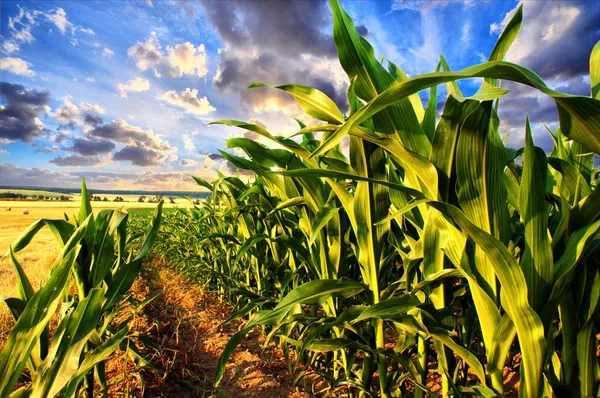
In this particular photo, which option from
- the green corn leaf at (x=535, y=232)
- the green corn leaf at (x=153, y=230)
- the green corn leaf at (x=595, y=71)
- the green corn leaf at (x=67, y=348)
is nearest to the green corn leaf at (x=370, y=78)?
the green corn leaf at (x=535, y=232)

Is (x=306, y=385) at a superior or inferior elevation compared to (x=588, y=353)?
inferior

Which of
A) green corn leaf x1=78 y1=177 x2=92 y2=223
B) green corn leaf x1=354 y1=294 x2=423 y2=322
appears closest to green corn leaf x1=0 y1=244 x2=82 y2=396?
green corn leaf x1=78 y1=177 x2=92 y2=223

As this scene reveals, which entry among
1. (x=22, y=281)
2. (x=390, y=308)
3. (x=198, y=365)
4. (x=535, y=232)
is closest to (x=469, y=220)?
(x=535, y=232)

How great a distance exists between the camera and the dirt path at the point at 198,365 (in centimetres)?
140

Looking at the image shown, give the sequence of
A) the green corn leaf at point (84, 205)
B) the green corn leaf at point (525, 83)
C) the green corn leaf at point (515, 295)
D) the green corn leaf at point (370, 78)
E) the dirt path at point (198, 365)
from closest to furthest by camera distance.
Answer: the green corn leaf at point (525, 83)
the green corn leaf at point (515, 295)
the green corn leaf at point (370, 78)
the green corn leaf at point (84, 205)
the dirt path at point (198, 365)

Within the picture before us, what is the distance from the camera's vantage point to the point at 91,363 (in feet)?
2.45

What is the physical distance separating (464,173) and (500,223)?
0.45 feet

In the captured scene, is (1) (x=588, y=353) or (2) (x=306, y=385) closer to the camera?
(1) (x=588, y=353)

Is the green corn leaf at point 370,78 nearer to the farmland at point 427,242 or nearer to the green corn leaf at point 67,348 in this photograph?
the farmland at point 427,242

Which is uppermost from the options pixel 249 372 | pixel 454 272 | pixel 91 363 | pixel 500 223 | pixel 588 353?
pixel 500 223

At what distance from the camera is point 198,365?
1.64m

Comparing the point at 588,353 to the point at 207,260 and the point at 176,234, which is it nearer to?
the point at 207,260

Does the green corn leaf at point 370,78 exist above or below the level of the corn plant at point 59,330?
above

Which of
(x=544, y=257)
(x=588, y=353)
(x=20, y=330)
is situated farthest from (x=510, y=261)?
(x=20, y=330)
